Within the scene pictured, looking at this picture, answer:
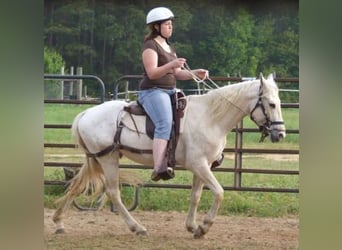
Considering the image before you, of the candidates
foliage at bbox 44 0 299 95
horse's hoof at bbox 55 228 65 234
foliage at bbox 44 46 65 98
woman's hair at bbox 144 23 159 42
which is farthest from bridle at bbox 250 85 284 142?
horse's hoof at bbox 55 228 65 234

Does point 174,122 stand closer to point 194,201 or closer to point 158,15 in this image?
point 194,201

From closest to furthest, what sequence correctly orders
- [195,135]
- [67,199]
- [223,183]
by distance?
[195,135], [67,199], [223,183]

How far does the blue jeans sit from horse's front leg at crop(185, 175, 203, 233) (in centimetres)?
28

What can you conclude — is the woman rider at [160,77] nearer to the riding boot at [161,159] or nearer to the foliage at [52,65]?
the riding boot at [161,159]

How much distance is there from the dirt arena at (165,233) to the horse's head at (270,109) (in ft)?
1.43

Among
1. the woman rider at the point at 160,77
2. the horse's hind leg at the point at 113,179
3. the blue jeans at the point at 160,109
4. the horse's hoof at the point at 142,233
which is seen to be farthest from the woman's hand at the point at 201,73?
the horse's hoof at the point at 142,233

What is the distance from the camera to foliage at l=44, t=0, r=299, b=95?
1980 mm

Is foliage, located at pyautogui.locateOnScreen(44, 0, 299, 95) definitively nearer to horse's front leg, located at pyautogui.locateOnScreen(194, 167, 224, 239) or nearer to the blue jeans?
the blue jeans

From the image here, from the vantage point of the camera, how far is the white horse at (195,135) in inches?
93.5

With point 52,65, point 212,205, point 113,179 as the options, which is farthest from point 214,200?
point 52,65

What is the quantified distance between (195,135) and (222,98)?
19 cm

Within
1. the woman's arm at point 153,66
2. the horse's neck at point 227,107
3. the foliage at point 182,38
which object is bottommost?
the horse's neck at point 227,107

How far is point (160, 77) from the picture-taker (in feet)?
7.47
